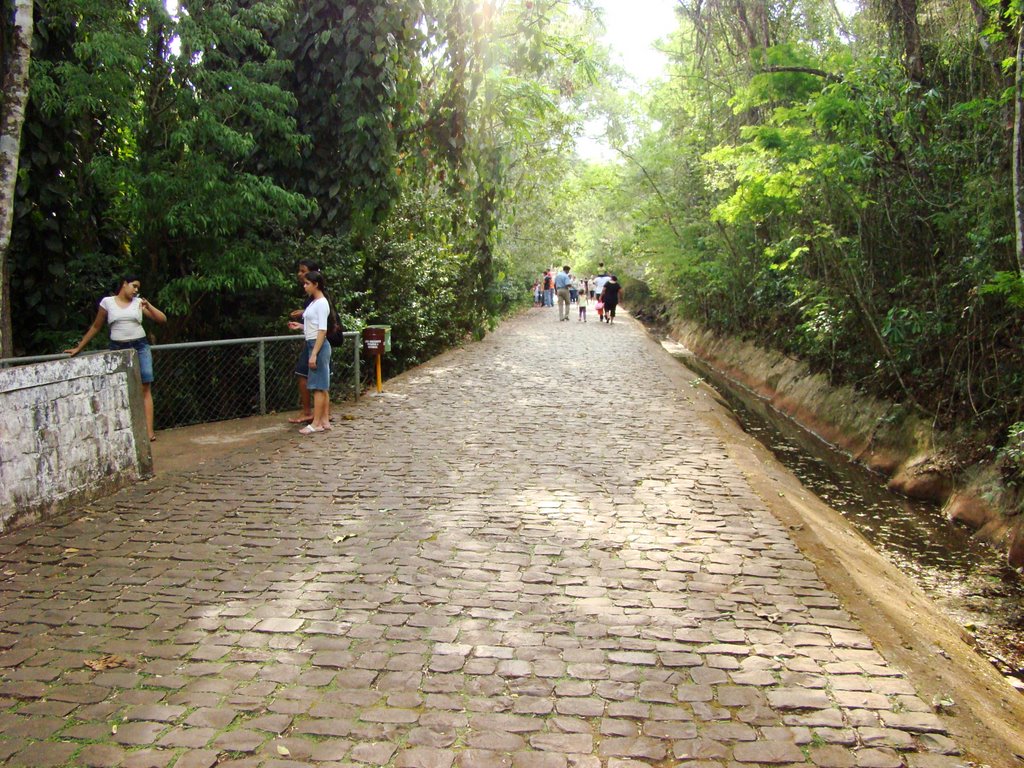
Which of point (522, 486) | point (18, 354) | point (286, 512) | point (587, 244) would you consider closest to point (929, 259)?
point (522, 486)

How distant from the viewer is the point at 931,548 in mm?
8367

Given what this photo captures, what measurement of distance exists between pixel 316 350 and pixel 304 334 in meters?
0.47

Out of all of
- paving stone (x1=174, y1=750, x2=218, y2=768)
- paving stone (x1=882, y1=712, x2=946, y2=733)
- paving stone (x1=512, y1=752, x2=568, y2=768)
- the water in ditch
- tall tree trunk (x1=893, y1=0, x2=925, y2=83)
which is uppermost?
tall tree trunk (x1=893, y1=0, x2=925, y2=83)

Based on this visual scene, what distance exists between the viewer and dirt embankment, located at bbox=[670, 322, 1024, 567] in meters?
8.47

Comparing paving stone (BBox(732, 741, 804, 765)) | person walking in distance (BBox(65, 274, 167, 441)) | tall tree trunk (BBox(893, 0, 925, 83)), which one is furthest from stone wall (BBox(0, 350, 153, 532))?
tall tree trunk (BBox(893, 0, 925, 83))

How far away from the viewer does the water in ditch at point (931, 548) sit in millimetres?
6379

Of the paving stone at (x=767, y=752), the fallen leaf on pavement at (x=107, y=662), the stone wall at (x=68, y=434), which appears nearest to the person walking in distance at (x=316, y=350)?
the stone wall at (x=68, y=434)

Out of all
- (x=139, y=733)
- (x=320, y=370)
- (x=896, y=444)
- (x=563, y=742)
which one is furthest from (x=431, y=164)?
(x=563, y=742)

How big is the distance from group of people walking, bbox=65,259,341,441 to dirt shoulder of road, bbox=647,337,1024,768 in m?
4.85

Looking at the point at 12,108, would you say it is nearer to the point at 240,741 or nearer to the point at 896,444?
the point at 240,741

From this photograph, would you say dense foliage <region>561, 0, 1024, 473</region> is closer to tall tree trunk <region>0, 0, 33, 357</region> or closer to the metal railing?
the metal railing

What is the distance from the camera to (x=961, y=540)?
Answer: 8.56 m

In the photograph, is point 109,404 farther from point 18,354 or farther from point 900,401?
point 900,401

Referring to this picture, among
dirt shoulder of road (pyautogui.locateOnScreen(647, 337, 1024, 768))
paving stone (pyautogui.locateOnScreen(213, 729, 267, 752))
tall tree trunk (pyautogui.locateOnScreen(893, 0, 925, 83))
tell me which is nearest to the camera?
paving stone (pyautogui.locateOnScreen(213, 729, 267, 752))
